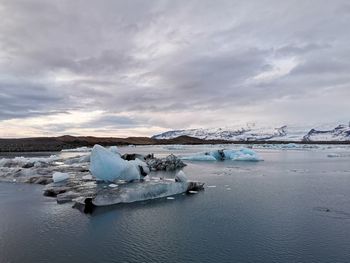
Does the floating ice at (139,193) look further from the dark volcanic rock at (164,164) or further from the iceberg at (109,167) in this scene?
the dark volcanic rock at (164,164)

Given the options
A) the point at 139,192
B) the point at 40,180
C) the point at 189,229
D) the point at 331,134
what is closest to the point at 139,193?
the point at 139,192

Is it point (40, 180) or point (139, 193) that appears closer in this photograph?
point (139, 193)

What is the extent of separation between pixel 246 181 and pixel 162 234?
23.0 ft

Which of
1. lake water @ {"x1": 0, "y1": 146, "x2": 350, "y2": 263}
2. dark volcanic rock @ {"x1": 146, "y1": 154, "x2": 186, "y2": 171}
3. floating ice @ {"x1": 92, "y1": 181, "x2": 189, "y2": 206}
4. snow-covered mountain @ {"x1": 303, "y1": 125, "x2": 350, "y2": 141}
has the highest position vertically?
snow-covered mountain @ {"x1": 303, "y1": 125, "x2": 350, "y2": 141}

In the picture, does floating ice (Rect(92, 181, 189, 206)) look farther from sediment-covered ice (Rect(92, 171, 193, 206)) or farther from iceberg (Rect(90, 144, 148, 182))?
iceberg (Rect(90, 144, 148, 182))

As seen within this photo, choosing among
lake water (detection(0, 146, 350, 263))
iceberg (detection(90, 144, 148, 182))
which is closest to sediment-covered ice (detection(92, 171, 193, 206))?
lake water (detection(0, 146, 350, 263))

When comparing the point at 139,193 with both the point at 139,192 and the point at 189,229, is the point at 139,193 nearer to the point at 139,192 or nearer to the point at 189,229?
the point at 139,192

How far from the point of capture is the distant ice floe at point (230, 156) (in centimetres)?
2400

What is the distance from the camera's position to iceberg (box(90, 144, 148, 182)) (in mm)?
11773

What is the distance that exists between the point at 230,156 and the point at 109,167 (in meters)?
15.3

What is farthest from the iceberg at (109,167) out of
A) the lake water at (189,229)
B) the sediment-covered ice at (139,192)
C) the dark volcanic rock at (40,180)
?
the lake water at (189,229)

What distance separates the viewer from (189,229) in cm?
676

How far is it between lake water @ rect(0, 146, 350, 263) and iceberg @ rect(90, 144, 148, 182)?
87.2 inches

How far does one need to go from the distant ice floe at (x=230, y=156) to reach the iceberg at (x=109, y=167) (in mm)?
13093
